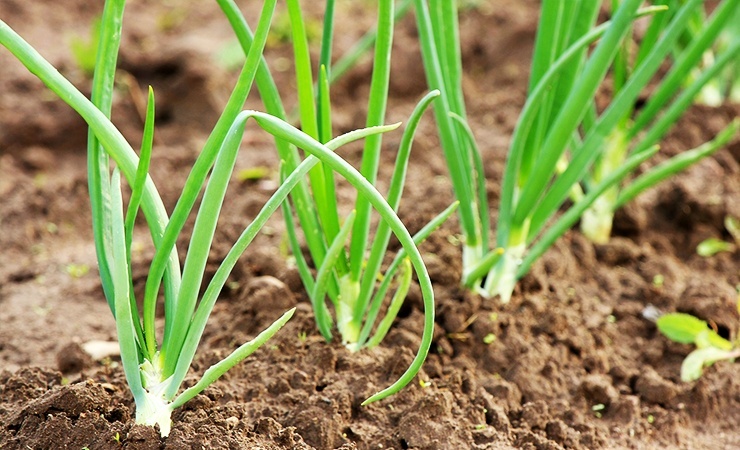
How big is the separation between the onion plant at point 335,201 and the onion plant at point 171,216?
20 centimetres

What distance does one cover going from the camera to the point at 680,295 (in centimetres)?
196

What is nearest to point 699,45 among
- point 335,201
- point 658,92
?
point 658,92

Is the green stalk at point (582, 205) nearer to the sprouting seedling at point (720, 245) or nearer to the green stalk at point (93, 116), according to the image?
the sprouting seedling at point (720, 245)

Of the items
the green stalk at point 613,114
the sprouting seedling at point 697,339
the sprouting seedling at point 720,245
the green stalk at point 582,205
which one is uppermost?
the green stalk at point 613,114

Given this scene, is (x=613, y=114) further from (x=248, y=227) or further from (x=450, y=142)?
(x=248, y=227)

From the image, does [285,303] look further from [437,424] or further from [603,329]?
[603,329]

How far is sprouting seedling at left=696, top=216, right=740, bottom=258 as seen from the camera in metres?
2.14

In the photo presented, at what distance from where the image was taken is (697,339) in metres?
1.77

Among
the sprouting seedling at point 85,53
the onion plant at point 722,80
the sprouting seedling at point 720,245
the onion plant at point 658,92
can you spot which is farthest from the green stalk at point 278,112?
the sprouting seedling at point 85,53

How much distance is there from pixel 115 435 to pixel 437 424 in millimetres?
510

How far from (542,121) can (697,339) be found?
53 centimetres

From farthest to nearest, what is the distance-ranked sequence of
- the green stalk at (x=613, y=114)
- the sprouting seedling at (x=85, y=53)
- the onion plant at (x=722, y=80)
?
the sprouting seedling at (x=85, y=53), the onion plant at (x=722, y=80), the green stalk at (x=613, y=114)

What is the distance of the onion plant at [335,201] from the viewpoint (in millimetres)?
1438

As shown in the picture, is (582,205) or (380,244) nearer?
(380,244)
